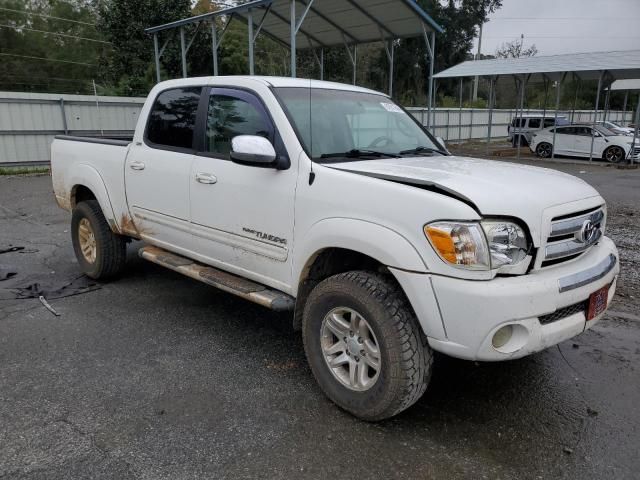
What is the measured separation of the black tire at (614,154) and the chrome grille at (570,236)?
18.9 metres

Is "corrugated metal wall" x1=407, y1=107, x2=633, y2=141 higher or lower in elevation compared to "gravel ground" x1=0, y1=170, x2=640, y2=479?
higher

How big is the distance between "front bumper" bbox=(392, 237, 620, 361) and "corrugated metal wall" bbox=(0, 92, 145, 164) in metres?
15.1

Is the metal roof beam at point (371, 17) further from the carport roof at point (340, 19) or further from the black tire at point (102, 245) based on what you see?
the black tire at point (102, 245)

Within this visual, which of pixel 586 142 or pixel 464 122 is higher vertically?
pixel 464 122

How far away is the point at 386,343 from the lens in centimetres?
281

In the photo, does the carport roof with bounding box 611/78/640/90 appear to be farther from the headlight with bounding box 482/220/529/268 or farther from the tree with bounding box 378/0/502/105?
the headlight with bounding box 482/220/529/268

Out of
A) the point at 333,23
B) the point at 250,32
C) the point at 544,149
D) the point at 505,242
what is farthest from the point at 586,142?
the point at 505,242

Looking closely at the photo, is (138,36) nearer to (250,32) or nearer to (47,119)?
(47,119)

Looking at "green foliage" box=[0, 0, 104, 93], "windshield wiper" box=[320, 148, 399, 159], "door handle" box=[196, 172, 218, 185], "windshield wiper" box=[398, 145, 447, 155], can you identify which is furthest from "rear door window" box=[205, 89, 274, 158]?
"green foliage" box=[0, 0, 104, 93]

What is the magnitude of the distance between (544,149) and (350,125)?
796 inches

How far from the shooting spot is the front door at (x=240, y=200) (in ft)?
11.3

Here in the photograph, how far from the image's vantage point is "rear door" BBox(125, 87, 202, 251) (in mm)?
4238

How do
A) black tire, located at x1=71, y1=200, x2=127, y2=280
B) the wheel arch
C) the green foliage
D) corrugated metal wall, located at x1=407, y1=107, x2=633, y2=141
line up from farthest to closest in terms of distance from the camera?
the green foliage
corrugated metal wall, located at x1=407, y1=107, x2=633, y2=141
black tire, located at x1=71, y1=200, x2=127, y2=280
the wheel arch

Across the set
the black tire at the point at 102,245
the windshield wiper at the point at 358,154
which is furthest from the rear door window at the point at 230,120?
the black tire at the point at 102,245
